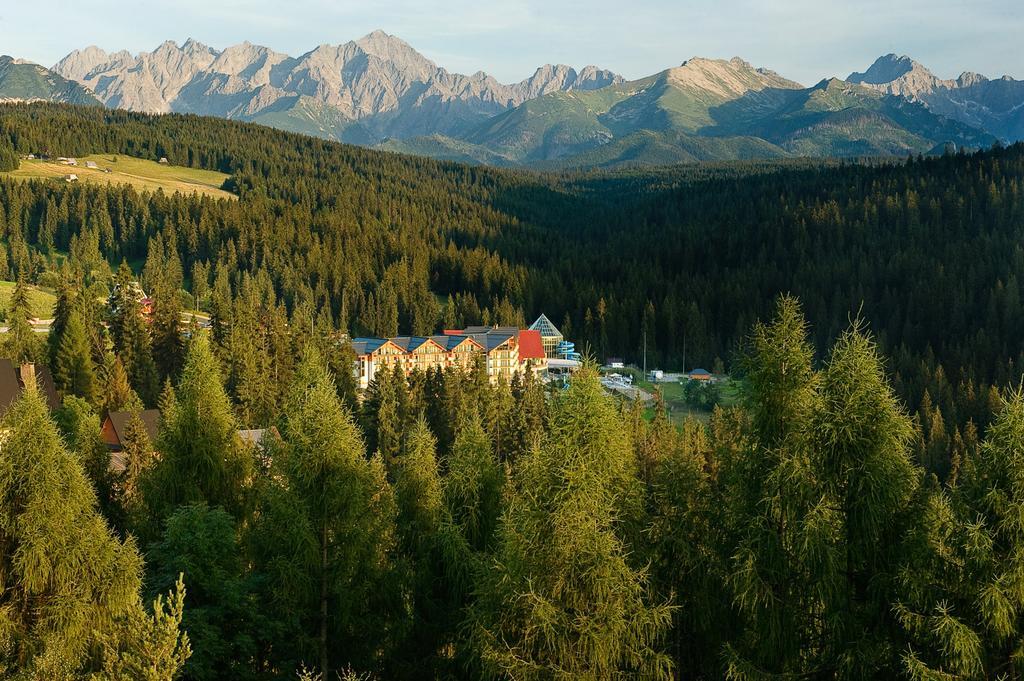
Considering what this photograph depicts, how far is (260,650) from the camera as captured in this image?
949 inches

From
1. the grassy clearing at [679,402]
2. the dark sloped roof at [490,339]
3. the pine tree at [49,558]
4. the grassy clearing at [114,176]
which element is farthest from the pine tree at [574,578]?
the grassy clearing at [114,176]

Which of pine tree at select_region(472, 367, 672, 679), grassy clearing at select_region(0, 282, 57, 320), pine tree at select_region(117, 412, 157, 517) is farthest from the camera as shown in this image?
grassy clearing at select_region(0, 282, 57, 320)

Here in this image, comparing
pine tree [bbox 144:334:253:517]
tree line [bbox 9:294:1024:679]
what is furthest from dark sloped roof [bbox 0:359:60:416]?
tree line [bbox 9:294:1024:679]

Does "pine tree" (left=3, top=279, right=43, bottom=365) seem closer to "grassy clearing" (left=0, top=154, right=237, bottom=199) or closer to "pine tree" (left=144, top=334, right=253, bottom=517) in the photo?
"pine tree" (left=144, top=334, right=253, bottom=517)

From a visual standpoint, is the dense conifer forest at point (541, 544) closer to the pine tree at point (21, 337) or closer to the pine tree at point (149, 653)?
the pine tree at point (149, 653)

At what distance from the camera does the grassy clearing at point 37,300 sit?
3836 inches

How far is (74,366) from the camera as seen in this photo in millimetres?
60031

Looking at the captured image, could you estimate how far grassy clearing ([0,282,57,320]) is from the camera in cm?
9744

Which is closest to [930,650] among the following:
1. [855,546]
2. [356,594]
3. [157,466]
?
[855,546]

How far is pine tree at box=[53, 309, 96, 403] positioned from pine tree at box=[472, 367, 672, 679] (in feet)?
169

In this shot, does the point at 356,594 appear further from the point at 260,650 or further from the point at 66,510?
the point at 66,510

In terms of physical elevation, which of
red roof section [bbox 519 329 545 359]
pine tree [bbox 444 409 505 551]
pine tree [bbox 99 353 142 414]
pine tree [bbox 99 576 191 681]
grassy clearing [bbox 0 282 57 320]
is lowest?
red roof section [bbox 519 329 545 359]

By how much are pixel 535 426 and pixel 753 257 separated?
374 ft

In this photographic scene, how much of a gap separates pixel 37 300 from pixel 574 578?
353ft
